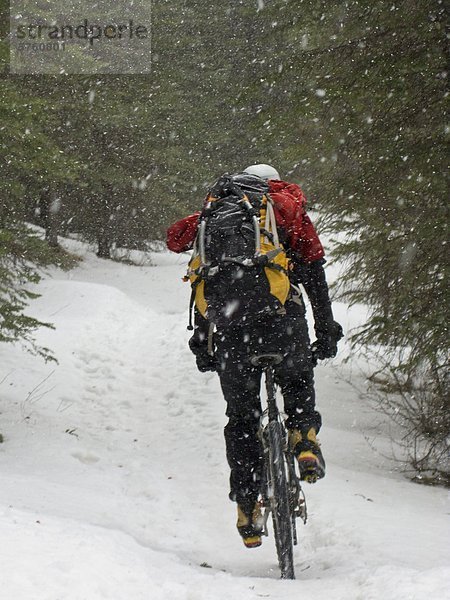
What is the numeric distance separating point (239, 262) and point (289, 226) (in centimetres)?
47

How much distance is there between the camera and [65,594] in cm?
316

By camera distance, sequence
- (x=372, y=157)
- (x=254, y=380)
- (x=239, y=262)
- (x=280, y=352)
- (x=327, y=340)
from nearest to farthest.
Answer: (x=239, y=262) → (x=280, y=352) → (x=254, y=380) → (x=327, y=340) → (x=372, y=157)

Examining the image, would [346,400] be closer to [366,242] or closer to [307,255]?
[366,242]

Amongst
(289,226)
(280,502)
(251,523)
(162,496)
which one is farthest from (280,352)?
(162,496)

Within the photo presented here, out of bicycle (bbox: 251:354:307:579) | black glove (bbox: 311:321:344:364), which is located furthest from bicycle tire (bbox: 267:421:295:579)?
black glove (bbox: 311:321:344:364)

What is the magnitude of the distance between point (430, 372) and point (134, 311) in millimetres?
10963

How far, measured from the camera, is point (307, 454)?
426 centimetres

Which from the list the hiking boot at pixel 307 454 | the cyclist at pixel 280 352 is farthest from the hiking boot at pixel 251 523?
the hiking boot at pixel 307 454

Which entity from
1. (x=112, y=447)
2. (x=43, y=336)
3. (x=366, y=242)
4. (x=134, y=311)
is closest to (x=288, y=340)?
(x=366, y=242)

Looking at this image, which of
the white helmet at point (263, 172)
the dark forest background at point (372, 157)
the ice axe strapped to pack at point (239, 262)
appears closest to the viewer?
the ice axe strapped to pack at point (239, 262)

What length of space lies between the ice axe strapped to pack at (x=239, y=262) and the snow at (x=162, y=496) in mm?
1518

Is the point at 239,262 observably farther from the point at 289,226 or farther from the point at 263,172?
the point at 263,172

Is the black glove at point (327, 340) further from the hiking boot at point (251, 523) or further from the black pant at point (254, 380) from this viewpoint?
the hiking boot at point (251, 523)

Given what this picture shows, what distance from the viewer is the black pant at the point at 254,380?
13.8 ft
